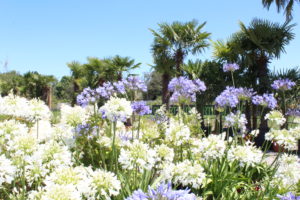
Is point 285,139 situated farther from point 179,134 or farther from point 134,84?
point 134,84

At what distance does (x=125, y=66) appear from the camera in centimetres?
2045

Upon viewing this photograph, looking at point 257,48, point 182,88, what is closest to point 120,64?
point 257,48

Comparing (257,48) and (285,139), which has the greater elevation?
(257,48)

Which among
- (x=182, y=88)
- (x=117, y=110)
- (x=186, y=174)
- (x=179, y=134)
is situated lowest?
(x=186, y=174)

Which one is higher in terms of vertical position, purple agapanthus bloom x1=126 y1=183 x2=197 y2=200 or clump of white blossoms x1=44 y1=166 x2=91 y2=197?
purple agapanthus bloom x1=126 y1=183 x2=197 y2=200

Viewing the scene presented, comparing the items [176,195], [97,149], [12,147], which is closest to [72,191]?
[176,195]

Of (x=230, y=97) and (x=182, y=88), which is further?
(x=182, y=88)

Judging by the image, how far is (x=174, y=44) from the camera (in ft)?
54.7

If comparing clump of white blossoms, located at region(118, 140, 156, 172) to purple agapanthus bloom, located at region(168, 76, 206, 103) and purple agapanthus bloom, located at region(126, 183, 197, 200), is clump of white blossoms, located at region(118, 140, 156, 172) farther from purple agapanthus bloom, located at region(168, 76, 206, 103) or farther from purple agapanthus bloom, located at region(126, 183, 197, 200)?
purple agapanthus bloom, located at region(168, 76, 206, 103)

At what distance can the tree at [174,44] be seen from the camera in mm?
16484

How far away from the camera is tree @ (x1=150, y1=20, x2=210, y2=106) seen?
16484mm

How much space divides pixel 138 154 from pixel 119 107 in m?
0.50

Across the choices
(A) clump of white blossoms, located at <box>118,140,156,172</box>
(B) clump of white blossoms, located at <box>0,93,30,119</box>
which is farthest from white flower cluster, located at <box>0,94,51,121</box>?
(A) clump of white blossoms, located at <box>118,140,156,172</box>

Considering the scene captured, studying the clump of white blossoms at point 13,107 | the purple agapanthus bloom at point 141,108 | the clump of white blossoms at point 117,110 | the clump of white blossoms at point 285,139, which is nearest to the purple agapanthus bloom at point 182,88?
the purple agapanthus bloom at point 141,108
